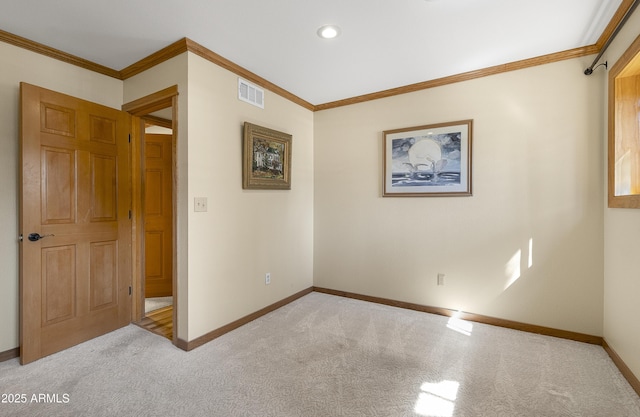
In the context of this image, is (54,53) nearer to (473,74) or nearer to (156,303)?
(156,303)

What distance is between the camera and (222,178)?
2.74 metres

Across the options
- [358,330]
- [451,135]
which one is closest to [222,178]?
[358,330]

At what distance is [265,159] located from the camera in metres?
3.18

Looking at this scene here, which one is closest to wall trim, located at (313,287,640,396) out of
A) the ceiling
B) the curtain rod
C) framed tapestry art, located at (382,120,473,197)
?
framed tapestry art, located at (382,120,473,197)

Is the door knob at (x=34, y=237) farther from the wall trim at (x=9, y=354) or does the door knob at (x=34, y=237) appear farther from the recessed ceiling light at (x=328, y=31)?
the recessed ceiling light at (x=328, y=31)

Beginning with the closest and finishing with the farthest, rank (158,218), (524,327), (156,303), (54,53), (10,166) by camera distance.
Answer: (10,166) < (54,53) < (524,327) < (156,303) < (158,218)

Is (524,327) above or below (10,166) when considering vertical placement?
below

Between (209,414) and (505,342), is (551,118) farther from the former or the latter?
(209,414)

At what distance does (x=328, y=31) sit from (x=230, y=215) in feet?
Result: 5.88

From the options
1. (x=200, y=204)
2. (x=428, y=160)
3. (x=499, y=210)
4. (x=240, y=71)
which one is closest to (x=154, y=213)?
(x=200, y=204)

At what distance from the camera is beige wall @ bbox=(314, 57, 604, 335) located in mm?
2553

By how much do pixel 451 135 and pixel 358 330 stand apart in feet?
7.16

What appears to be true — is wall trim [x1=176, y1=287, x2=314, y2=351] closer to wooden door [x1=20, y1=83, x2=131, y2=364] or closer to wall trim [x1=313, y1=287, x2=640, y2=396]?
wall trim [x1=313, y1=287, x2=640, y2=396]

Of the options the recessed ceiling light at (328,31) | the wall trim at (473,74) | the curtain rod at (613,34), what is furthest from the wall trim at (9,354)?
the curtain rod at (613,34)
